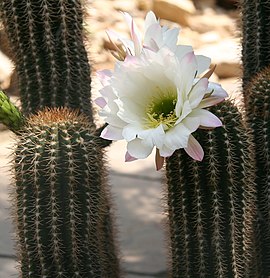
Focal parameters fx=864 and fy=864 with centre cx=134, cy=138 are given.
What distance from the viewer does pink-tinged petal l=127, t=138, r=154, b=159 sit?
8.55 feet

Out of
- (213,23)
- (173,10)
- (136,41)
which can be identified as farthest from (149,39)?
(213,23)

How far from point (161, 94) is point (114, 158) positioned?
3.21m

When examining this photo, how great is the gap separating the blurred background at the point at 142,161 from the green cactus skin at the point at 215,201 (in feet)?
0.66

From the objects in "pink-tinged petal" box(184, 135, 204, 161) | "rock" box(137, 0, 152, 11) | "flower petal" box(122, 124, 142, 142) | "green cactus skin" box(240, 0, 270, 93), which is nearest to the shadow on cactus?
"flower petal" box(122, 124, 142, 142)

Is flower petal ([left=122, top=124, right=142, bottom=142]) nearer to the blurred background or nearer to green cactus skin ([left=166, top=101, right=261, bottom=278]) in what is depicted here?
green cactus skin ([left=166, top=101, right=261, bottom=278])

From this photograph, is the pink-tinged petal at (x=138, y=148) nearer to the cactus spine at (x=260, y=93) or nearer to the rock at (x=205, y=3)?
the cactus spine at (x=260, y=93)

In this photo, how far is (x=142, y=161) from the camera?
5.89 metres

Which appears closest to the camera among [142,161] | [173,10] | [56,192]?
[56,192]

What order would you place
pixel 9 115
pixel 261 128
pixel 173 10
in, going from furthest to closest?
pixel 173 10, pixel 261 128, pixel 9 115

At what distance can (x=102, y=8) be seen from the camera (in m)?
8.91

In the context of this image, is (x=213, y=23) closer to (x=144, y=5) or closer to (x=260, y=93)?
(x=144, y=5)

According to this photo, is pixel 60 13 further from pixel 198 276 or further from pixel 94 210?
pixel 198 276

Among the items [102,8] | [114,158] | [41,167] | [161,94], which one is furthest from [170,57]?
[102,8]

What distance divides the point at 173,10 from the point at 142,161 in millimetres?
3388
